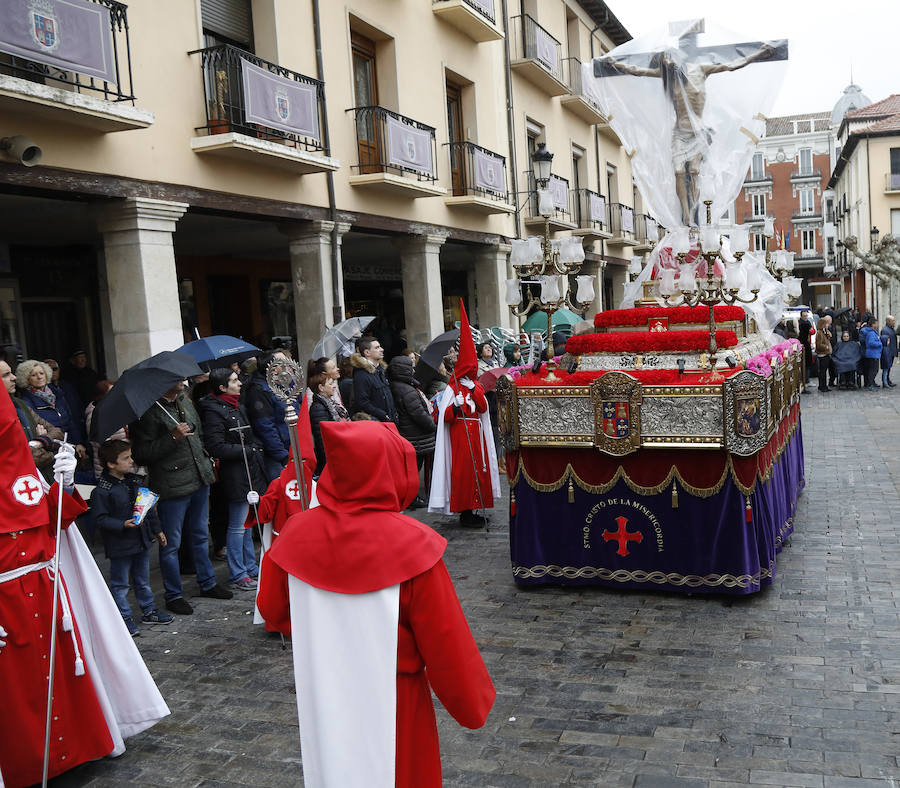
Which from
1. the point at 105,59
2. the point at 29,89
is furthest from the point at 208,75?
the point at 29,89

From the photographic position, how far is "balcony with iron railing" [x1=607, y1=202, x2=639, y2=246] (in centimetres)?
2427

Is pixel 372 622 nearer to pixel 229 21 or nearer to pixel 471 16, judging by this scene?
pixel 229 21

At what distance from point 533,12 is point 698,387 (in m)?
15.7

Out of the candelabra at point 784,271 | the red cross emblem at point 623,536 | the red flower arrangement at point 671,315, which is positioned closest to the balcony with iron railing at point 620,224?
the candelabra at point 784,271

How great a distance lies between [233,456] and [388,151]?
23.2 feet

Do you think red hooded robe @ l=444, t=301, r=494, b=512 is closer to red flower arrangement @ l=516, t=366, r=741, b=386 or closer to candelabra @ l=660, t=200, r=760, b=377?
red flower arrangement @ l=516, t=366, r=741, b=386

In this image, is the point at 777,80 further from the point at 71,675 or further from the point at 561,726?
the point at 71,675

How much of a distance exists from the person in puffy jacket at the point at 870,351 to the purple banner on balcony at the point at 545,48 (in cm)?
897

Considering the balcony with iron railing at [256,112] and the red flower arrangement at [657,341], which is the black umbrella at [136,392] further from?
the balcony with iron railing at [256,112]

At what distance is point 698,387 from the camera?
5719 millimetres

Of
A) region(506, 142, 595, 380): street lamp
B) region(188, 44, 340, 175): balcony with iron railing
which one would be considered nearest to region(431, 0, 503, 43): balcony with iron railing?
region(188, 44, 340, 175): balcony with iron railing

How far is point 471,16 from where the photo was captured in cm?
1452

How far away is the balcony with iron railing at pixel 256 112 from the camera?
9.17 m

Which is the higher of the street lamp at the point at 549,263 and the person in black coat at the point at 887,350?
the street lamp at the point at 549,263
